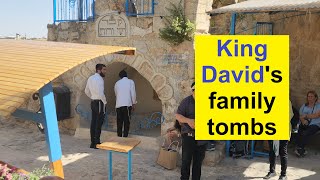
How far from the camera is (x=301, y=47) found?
7703mm

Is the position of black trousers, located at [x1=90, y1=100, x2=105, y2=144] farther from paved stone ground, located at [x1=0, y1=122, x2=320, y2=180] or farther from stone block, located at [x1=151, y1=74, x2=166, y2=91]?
stone block, located at [x1=151, y1=74, x2=166, y2=91]

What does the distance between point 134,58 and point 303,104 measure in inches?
143

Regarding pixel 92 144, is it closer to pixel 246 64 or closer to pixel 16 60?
pixel 16 60

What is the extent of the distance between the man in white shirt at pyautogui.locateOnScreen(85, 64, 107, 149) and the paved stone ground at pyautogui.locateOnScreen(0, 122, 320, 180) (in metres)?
0.37

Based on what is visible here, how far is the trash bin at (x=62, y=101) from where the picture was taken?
7891 mm

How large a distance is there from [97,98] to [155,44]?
1.58 metres

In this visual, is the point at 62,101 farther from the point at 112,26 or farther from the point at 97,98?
the point at 112,26

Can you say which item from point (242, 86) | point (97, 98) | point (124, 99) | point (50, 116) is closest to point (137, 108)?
point (124, 99)

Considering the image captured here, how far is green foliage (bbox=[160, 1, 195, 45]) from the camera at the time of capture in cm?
648

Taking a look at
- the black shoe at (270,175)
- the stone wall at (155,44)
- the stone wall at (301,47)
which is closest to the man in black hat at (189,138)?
the black shoe at (270,175)

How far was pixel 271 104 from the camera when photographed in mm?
3674

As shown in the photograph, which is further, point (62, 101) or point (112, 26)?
point (62, 101)

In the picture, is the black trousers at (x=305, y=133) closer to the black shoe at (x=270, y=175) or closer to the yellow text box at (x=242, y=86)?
the black shoe at (x=270, y=175)

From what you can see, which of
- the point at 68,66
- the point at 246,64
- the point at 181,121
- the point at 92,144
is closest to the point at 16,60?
the point at 68,66
